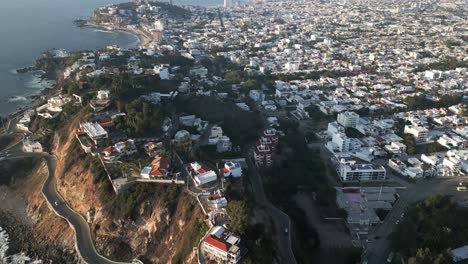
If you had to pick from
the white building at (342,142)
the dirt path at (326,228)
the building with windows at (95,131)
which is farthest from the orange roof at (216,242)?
the white building at (342,142)

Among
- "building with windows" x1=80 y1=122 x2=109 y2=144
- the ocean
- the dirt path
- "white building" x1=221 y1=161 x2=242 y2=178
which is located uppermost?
"building with windows" x1=80 y1=122 x2=109 y2=144

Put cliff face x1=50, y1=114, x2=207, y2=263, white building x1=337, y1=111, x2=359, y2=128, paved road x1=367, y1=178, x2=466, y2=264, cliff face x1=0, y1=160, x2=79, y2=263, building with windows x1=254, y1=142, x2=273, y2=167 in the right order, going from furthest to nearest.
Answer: white building x1=337, y1=111, x2=359, y2=128, building with windows x1=254, y1=142, x2=273, y2=167, cliff face x1=0, y1=160, x2=79, y2=263, paved road x1=367, y1=178, x2=466, y2=264, cliff face x1=50, y1=114, x2=207, y2=263

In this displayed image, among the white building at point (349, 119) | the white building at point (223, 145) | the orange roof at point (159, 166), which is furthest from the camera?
the white building at point (349, 119)

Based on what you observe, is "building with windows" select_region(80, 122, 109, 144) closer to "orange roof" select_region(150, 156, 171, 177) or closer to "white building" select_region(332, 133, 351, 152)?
"orange roof" select_region(150, 156, 171, 177)

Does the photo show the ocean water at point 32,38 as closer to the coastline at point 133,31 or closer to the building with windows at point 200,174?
the coastline at point 133,31

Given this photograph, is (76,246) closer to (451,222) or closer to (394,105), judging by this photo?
(451,222)

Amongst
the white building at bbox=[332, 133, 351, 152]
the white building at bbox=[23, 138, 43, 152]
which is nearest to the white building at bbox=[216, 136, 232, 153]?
the white building at bbox=[332, 133, 351, 152]

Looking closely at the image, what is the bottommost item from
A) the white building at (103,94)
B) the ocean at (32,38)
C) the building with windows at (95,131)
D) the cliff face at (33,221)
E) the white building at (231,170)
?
the cliff face at (33,221)
